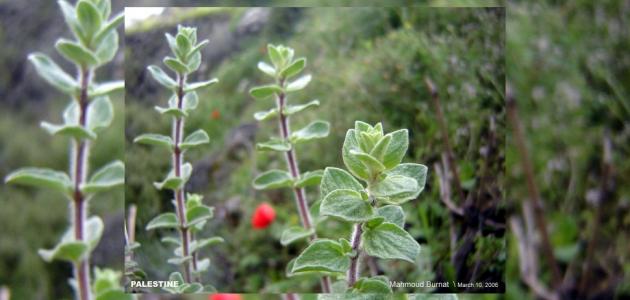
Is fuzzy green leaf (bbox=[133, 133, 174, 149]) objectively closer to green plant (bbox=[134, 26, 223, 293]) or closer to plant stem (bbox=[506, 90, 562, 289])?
green plant (bbox=[134, 26, 223, 293])

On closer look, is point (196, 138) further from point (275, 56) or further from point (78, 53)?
point (78, 53)

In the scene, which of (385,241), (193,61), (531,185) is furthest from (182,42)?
(531,185)

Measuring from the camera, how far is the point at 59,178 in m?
0.44

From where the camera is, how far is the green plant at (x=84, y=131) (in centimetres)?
42

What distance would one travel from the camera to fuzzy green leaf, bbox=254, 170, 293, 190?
26.5 inches

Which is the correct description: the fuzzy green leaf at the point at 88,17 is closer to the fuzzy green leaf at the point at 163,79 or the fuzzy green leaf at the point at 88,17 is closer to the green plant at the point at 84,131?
the green plant at the point at 84,131

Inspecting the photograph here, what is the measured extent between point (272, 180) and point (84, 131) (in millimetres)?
299

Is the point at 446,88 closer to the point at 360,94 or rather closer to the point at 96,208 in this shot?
the point at 360,94

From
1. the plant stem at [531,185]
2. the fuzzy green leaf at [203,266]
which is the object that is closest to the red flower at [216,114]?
the fuzzy green leaf at [203,266]

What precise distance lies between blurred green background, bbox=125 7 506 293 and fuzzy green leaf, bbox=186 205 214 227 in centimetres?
8

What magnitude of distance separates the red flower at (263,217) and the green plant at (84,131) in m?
0.39

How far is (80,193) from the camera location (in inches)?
17.1

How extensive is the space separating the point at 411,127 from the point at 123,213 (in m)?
0.43

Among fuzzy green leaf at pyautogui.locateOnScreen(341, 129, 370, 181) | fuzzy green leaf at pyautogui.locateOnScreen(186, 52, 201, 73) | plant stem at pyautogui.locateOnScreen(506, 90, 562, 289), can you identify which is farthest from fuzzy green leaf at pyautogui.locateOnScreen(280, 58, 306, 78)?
plant stem at pyautogui.locateOnScreen(506, 90, 562, 289)
